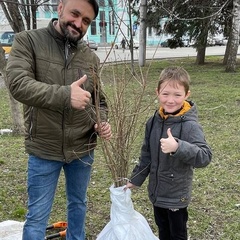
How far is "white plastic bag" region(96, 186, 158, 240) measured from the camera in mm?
2332

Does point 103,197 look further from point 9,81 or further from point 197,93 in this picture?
point 197,93

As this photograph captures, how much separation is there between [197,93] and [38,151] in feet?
25.0

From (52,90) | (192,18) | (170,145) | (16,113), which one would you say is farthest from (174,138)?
(192,18)

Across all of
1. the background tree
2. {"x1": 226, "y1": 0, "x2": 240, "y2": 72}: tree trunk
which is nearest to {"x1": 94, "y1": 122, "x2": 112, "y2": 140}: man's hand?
the background tree

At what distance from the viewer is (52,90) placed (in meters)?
1.87

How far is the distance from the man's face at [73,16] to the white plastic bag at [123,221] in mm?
947

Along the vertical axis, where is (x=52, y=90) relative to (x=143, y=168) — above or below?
above

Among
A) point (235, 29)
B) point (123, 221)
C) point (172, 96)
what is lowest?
point (235, 29)

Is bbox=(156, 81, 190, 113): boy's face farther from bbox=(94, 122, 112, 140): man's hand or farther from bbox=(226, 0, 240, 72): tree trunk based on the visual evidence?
bbox=(226, 0, 240, 72): tree trunk

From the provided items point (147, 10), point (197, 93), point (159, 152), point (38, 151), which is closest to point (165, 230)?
point (159, 152)

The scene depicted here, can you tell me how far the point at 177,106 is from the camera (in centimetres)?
222

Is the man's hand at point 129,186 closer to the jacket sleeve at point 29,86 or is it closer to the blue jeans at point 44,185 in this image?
the blue jeans at point 44,185

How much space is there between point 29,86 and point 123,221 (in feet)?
3.37

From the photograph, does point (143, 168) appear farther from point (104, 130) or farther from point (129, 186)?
point (104, 130)
